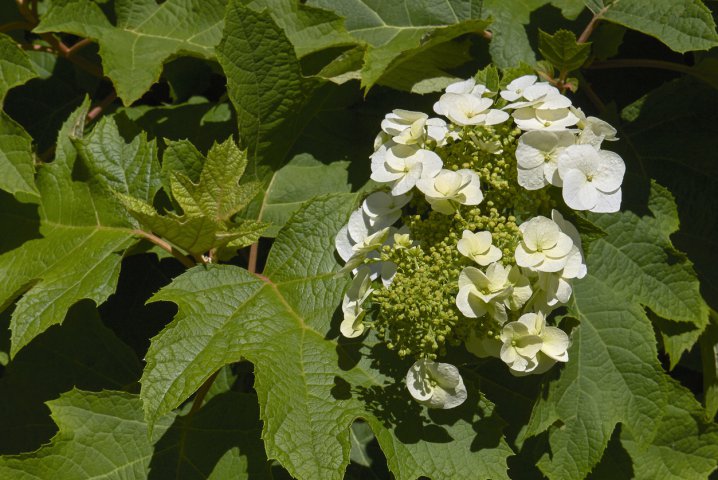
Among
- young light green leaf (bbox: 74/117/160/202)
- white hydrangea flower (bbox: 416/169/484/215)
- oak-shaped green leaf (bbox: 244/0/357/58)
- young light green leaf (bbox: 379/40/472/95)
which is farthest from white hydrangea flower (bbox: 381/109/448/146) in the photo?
young light green leaf (bbox: 74/117/160/202)

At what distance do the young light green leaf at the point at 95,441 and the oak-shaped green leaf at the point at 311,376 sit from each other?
17.3 inches

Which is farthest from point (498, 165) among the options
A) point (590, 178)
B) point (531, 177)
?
point (590, 178)

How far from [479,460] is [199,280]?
2.68 feet

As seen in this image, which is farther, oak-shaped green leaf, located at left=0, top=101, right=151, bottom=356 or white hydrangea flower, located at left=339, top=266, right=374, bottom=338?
oak-shaped green leaf, located at left=0, top=101, right=151, bottom=356

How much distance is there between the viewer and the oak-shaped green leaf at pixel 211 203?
2.00 metres

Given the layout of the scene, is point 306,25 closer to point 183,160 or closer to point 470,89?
point 183,160

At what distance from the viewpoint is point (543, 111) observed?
1.73 meters

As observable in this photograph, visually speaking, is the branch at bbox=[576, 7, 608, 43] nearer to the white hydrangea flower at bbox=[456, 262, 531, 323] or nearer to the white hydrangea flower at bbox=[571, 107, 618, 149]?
the white hydrangea flower at bbox=[571, 107, 618, 149]

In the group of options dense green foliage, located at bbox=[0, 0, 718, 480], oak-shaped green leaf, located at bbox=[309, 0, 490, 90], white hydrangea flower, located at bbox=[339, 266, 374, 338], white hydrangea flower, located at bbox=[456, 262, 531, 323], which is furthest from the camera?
oak-shaped green leaf, located at bbox=[309, 0, 490, 90]

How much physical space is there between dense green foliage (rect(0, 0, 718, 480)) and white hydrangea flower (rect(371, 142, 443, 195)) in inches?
4.5

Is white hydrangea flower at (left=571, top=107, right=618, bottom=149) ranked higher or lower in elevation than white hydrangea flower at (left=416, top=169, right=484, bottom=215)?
lower

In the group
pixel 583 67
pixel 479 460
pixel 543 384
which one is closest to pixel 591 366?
pixel 543 384

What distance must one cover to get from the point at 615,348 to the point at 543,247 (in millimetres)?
563

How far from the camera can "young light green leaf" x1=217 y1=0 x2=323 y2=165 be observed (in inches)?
83.9
